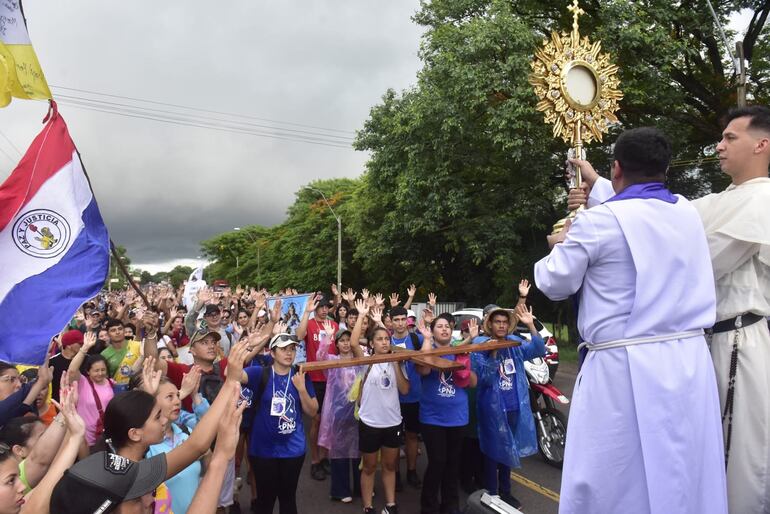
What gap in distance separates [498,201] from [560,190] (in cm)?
309

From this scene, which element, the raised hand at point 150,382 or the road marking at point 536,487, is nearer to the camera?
the raised hand at point 150,382

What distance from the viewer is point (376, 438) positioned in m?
5.61

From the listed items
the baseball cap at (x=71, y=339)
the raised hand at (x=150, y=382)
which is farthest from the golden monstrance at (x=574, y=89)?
the baseball cap at (x=71, y=339)

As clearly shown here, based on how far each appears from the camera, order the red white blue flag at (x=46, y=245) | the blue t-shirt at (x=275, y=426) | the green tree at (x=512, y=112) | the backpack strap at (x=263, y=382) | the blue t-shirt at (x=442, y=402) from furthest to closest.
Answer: the green tree at (x=512, y=112) < the blue t-shirt at (x=442, y=402) < the backpack strap at (x=263, y=382) < the blue t-shirt at (x=275, y=426) < the red white blue flag at (x=46, y=245)

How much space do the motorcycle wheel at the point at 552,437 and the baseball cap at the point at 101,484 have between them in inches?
221

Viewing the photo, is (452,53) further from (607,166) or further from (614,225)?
(614,225)

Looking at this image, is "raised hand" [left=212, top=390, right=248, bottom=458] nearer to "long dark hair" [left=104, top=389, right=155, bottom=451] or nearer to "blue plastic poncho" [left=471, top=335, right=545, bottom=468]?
"long dark hair" [left=104, top=389, right=155, bottom=451]

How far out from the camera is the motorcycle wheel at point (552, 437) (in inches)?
275

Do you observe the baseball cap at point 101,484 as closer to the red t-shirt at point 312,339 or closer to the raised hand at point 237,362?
the raised hand at point 237,362

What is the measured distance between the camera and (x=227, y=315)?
33.8 feet

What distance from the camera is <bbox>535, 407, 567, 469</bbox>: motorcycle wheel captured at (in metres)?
6.98

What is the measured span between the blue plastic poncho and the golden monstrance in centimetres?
262

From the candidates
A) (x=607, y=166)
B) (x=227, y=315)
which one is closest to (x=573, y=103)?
(x=227, y=315)

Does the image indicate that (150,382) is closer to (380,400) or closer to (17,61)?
(380,400)
